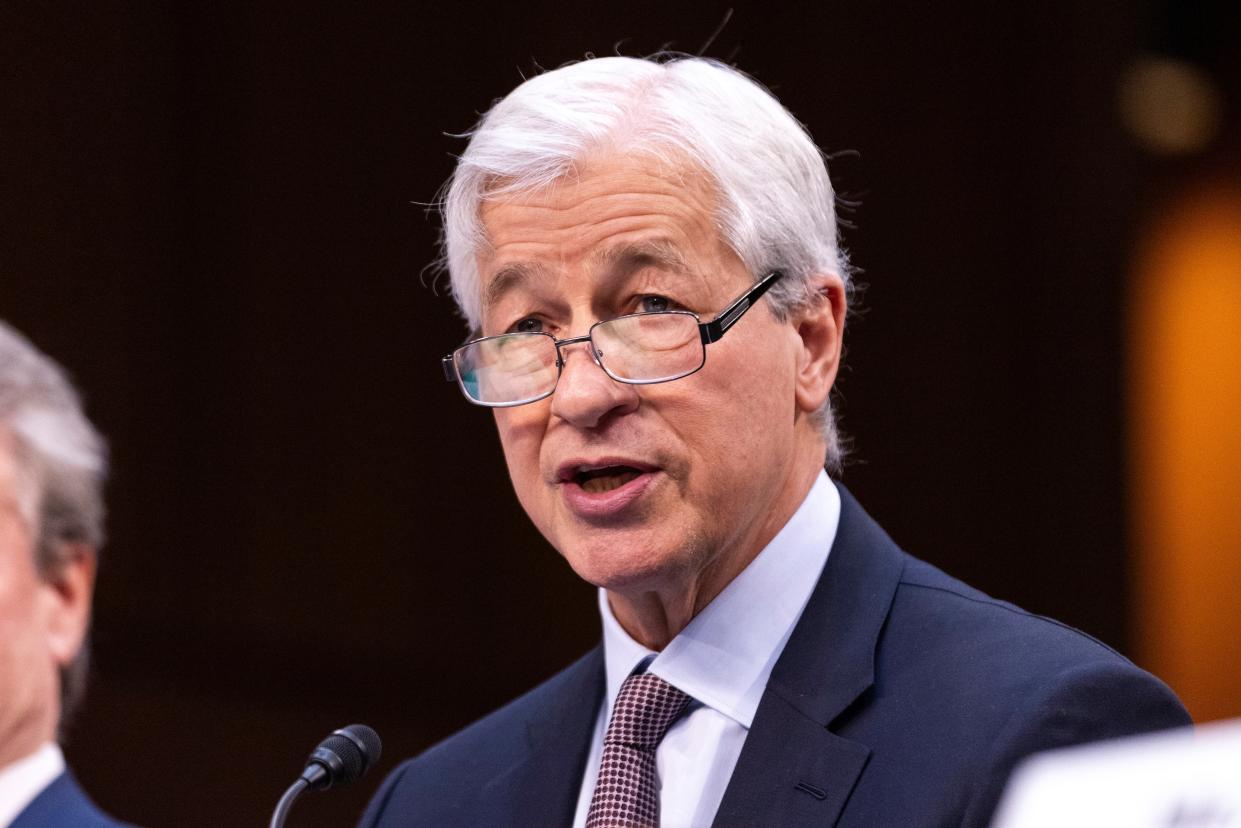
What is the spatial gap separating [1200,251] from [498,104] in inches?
139

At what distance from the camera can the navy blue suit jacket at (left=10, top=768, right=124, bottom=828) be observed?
6.19 ft

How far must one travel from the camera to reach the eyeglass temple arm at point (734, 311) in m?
1.96

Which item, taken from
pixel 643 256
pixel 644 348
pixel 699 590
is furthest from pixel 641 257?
pixel 699 590

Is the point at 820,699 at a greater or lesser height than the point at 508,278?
lesser

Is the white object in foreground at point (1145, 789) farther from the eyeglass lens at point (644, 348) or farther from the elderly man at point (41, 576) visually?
the elderly man at point (41, 576)

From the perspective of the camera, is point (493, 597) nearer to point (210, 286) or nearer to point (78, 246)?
point (210, 286)

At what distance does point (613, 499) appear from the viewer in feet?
6.34

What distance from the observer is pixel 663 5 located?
5039 millimetres

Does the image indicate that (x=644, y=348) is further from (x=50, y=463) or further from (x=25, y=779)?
(x=25, y=779)

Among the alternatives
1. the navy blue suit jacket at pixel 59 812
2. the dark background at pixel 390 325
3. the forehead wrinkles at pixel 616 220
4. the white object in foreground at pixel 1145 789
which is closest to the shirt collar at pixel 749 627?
the forehead wrinkles at pixel 616 220

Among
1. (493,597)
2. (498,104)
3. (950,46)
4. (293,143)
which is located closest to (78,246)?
(293,143)

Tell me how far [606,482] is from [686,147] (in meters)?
0.41

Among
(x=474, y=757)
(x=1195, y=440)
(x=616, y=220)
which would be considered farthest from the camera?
(x=1195, y=440)

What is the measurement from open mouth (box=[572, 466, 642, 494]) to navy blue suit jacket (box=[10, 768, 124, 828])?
0.65 metres
